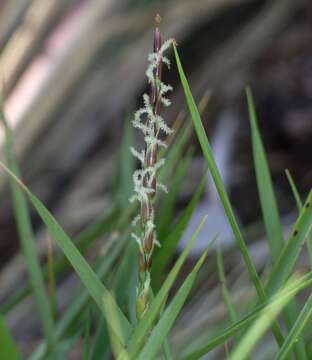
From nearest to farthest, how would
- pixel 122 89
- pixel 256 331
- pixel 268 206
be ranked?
1. pixel 256 331
2. pixel 268 206
3. pixel 122 89

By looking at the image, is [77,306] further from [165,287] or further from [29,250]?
[165,287]

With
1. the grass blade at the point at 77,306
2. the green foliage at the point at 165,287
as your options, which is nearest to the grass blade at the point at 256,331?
the green foliage at the point at 165,287

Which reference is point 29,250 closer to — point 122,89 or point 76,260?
point 76,260

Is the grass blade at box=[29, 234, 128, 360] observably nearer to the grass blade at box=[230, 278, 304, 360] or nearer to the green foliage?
the green foliage

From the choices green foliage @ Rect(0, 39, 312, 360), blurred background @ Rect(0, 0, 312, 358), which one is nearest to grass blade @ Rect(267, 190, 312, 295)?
green foliage @ Rect(0, 39, 312, 360)

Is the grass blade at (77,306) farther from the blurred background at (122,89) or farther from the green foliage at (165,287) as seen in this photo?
the blurred background at (122,89)

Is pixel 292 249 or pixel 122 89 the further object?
pixel 122 89

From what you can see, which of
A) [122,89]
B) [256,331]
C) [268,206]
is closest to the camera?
[256,331]

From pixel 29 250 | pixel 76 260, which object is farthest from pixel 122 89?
pixel 76 260

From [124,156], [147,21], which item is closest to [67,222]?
[147,21]

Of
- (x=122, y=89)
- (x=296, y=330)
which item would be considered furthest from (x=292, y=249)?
(x=122, y=89)
